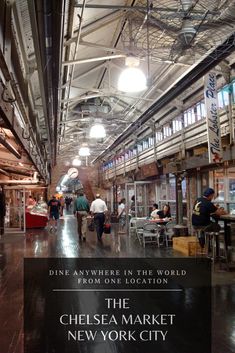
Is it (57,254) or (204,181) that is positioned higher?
(204,181)

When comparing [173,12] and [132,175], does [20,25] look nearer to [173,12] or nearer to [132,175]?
[173,12]

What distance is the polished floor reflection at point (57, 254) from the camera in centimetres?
411

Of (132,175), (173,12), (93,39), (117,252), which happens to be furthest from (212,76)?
(132,175)

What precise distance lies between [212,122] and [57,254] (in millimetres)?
4934

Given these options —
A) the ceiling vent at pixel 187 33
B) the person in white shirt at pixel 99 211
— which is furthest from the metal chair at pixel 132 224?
the ceiling vent at pixel 187 33

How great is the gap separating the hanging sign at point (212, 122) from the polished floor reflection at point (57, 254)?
2.27 m

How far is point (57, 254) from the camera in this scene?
1005cm

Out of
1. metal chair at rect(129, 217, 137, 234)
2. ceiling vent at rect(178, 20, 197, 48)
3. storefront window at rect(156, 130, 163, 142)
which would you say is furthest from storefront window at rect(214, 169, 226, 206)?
metal chair at rect(129, 217, 137, 234)

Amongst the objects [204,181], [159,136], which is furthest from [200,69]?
[159,136]

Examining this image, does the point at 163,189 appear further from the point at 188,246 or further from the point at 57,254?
the point at 57,254

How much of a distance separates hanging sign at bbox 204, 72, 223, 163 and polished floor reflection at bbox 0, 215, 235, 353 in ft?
7.44

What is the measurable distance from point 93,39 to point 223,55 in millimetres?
2851

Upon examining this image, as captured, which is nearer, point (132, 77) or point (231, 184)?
point (132, 77)

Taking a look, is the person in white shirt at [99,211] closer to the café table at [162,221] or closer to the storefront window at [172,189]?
the café table at [162,221]
